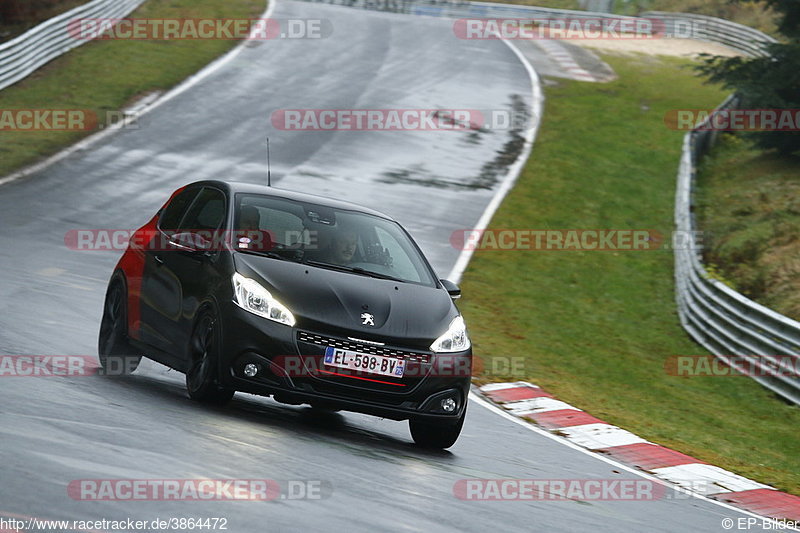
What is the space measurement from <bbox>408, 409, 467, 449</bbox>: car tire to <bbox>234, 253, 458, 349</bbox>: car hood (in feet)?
2.21

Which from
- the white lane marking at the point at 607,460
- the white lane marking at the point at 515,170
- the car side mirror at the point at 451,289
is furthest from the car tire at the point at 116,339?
the white lane marking at the point at 515,170

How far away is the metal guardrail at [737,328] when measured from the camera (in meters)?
14.2

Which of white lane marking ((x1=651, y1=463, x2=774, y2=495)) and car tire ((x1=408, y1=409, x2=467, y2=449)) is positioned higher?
car tire ((x1=408, y1=409, x2=467, y2=449))

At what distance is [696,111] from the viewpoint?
1340 inches

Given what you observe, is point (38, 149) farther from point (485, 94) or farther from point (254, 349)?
point (254, 349)

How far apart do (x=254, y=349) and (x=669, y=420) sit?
19.4 ft

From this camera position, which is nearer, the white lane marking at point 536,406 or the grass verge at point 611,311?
the white lane marking at point 536,406

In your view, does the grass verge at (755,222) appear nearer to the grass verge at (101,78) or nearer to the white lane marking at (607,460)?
the white lane marking at (607,460)

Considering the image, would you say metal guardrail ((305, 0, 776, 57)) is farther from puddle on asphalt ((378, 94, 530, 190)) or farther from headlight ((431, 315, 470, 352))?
headlight ((431, 315, 470, 352))

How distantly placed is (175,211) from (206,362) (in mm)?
2002

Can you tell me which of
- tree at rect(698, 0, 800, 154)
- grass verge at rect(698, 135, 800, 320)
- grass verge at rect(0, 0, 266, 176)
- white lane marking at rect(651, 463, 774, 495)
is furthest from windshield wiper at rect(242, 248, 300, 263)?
tree at rect(698, 0, 800, 154)

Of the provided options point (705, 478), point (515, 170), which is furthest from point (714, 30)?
point (705, 478)

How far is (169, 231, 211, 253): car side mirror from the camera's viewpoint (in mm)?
8805

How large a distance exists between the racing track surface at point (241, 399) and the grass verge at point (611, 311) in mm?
1313
